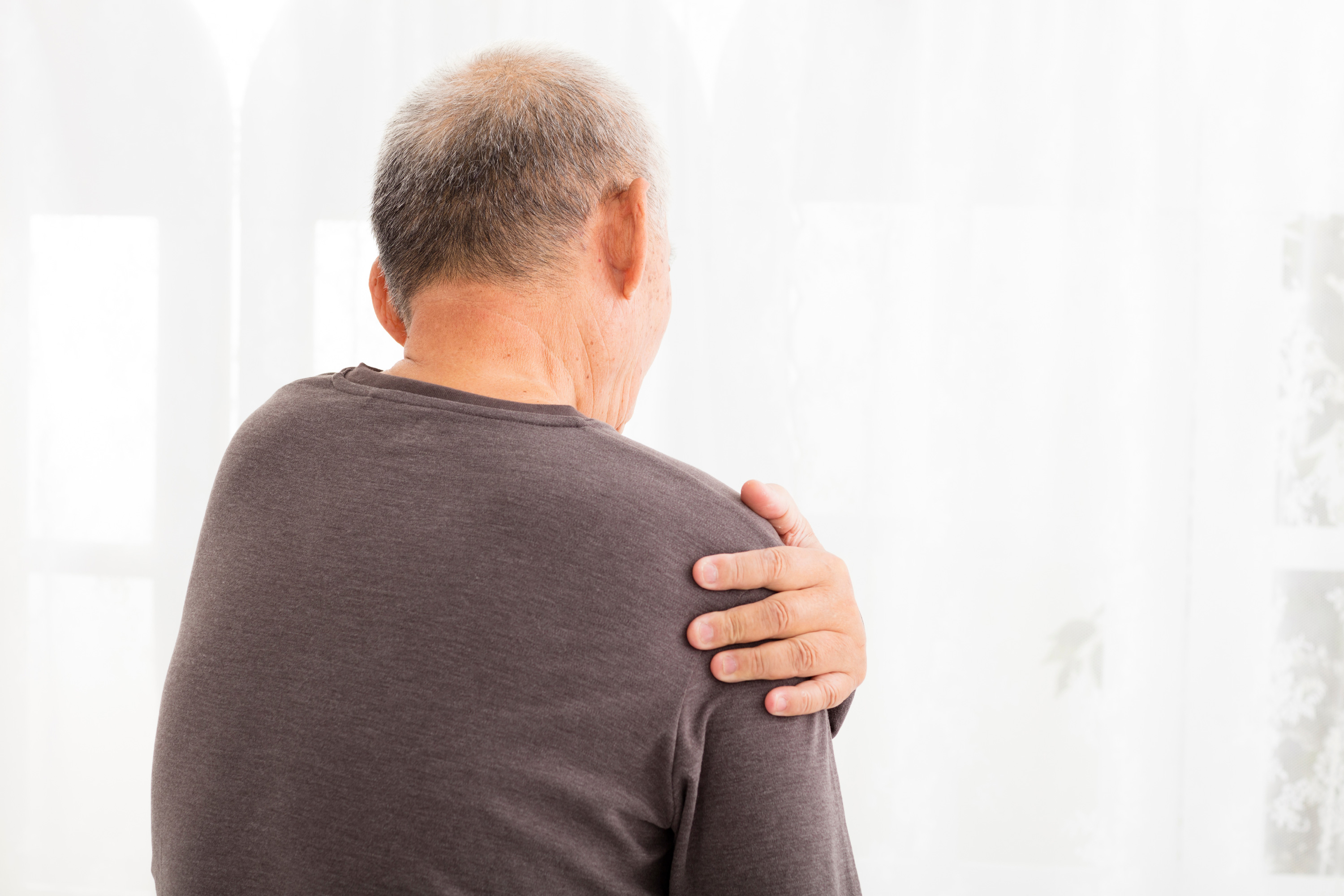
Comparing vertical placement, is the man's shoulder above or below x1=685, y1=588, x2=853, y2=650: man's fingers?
above

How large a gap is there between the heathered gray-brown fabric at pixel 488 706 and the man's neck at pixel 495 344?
60mm

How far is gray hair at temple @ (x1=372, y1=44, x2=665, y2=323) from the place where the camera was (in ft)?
2.49

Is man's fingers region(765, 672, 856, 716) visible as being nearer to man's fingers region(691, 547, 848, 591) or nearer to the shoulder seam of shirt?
man's fingers region(691, 547, 848, 591)

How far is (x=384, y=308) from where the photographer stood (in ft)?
3.12

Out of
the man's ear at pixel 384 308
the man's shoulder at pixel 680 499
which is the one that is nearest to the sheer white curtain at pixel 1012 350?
the man's ear at pixel 384 308

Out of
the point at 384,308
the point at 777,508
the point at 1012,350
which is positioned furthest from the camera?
the point at 1012,350

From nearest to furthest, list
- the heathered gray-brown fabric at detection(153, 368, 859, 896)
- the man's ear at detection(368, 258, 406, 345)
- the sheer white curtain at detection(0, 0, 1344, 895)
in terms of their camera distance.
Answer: the heathered gray-brown fabric at detection(153, 368, 859, 896) < the man's ear at detection(368, 258, 406, 345) < the sheer white curtain at detection(0, 0, 1344, 895)

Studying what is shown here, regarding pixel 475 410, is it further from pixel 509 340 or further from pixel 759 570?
pixel 759 570

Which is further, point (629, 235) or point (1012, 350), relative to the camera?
point (1012, 350)

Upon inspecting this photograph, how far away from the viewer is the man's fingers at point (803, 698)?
67 cm

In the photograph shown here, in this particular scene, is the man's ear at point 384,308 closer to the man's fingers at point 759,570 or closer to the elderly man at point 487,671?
the elderly man at point 487,671

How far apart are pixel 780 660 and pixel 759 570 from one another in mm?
66

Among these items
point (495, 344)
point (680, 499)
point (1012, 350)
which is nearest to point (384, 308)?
point (495, 344)

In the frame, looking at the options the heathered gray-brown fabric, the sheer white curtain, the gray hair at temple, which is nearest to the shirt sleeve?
the heathered gray-brown fabric
